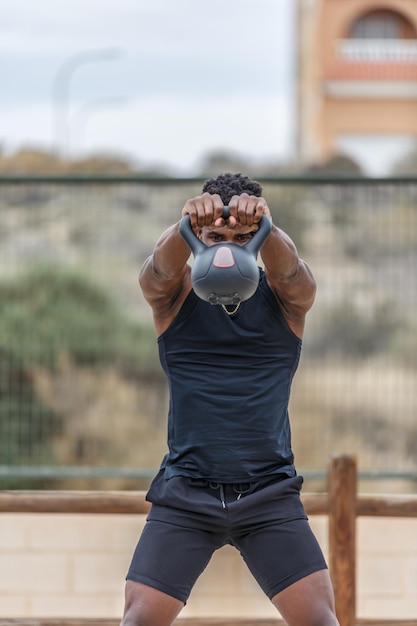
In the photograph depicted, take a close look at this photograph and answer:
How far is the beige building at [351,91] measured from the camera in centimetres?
3077

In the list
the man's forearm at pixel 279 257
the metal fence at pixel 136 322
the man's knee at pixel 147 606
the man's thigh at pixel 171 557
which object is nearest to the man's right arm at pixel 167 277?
the man's forearm at pixel 279 257

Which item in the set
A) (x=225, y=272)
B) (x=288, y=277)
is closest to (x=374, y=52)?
(x=288, y=277)

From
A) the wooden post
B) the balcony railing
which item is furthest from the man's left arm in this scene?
the balcony railing

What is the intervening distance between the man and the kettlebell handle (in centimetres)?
6

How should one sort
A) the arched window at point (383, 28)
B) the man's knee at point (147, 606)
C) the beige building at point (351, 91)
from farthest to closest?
the arched window at point (383, 28), the beige building at point (351, 91), the man's knee at point (147, 606)

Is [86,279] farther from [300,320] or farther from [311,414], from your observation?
[300,320]

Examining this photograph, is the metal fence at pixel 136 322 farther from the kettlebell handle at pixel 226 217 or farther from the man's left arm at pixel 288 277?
the kettlebell handle at pixel 226 217

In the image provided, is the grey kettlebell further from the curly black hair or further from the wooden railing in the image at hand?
the wooden railing

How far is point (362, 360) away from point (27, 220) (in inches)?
87.2

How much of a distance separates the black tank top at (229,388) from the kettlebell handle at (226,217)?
14.0 inches

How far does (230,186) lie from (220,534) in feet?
3.38

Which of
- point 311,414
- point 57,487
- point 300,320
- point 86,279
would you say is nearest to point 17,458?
point 57,487

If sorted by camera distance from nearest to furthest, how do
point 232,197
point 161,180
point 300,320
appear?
point 232,197, point 300,320, point 161,180

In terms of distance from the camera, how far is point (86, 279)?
25.9ft
